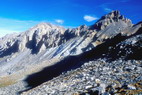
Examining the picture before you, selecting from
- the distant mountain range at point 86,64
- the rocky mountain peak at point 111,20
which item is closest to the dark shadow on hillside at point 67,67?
the distant mountain range at point 86,64

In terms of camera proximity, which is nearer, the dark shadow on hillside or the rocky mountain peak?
the dark shadow on hillside

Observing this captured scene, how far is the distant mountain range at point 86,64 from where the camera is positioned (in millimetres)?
24578

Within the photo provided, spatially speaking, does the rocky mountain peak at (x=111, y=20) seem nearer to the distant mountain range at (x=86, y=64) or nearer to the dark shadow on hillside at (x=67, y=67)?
the distant mountain range at (x=86, y=64)

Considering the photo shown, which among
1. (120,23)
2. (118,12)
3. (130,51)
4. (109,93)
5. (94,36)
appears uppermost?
(118,12)

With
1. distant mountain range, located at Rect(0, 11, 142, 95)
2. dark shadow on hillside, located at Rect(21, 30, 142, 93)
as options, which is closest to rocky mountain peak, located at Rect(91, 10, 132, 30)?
distant mountain range, located at Rect(0, 11, 142, 95)

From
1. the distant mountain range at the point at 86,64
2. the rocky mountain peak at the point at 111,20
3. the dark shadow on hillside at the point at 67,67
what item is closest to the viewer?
the distant mountain range at the point at 86,64

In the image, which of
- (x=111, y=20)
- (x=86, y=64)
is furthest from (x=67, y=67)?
(x=111, y=20)

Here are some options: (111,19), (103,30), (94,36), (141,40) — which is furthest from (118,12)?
(141,40)

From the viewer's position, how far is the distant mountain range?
80.6 ft

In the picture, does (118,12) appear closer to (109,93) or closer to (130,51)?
(130,51)

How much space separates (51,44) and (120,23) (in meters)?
69.5

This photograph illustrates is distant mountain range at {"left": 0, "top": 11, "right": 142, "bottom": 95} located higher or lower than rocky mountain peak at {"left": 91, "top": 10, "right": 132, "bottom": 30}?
lower

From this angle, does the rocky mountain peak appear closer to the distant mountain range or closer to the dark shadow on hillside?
the distant mountain range

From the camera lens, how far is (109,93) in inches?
714
